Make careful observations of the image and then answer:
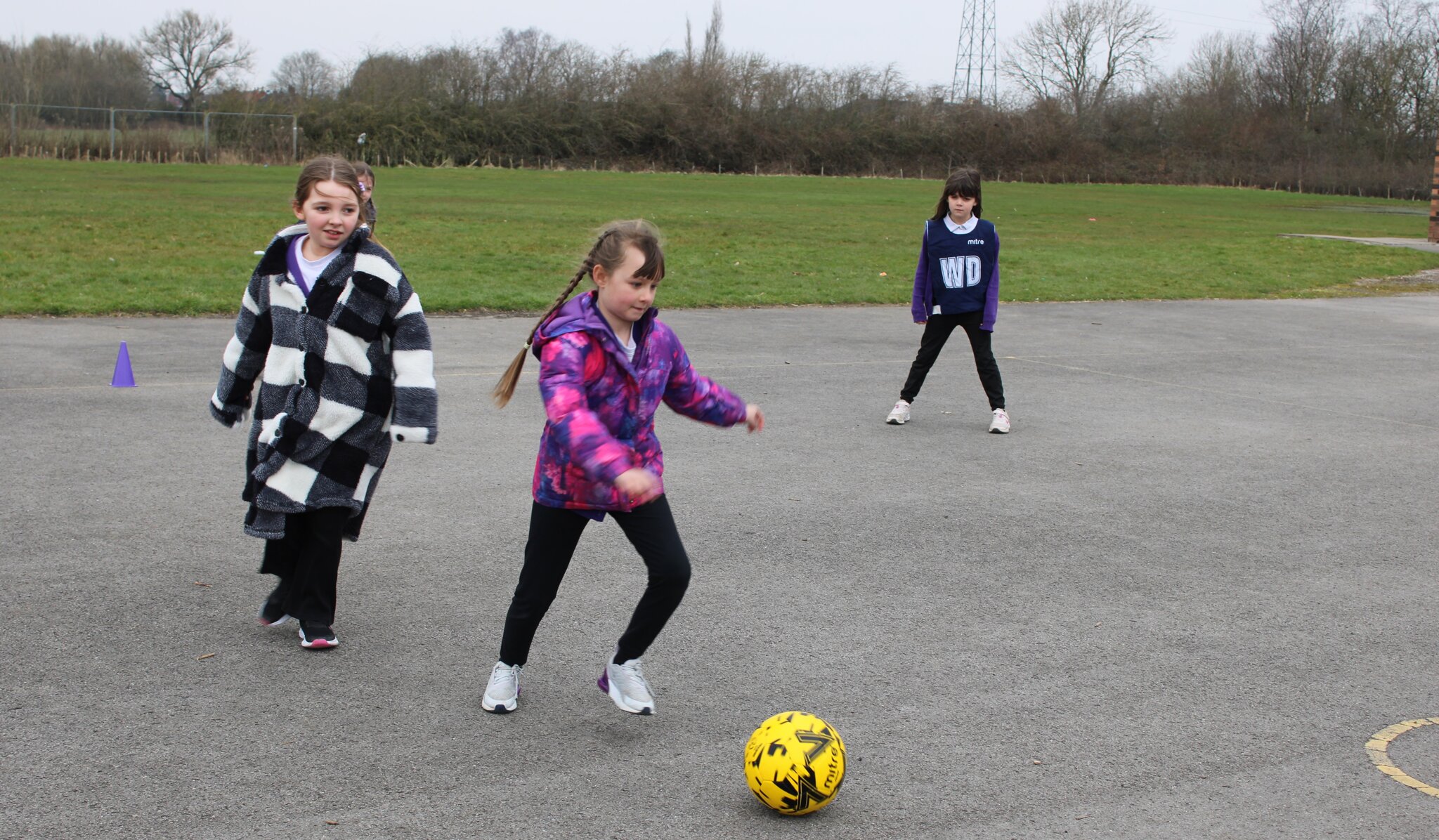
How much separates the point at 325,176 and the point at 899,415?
516cm

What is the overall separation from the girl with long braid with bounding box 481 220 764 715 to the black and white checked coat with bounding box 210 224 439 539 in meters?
0.68

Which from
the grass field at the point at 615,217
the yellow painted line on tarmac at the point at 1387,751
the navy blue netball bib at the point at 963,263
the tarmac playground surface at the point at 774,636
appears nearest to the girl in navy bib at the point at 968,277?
the navy blue netball bib at the point at 963,263

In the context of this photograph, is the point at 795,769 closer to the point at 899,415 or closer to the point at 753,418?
the point at 753,418

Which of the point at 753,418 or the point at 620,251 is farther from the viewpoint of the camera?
the point at 753,418

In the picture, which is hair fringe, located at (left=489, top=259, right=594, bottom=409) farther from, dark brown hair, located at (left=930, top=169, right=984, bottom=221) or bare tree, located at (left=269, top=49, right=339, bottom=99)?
bare tree, located at (left=269, top=49, right=339, bottom=99)

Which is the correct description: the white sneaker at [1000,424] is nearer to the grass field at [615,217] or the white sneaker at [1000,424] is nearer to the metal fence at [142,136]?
the grass field at [615,217]

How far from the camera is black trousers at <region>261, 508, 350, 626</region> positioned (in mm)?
4449

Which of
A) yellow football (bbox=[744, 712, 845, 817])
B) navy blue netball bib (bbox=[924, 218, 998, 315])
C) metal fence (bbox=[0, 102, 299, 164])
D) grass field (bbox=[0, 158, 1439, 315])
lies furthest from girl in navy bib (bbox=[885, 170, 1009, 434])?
metal fence (bbox=[0, 102, 299, 164])

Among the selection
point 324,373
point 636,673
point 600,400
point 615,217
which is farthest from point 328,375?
point 615,217

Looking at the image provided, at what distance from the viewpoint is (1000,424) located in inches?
337

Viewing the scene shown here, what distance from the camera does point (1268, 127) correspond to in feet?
246

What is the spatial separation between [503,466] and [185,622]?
8.79ft

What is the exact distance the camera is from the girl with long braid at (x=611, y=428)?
141 inches

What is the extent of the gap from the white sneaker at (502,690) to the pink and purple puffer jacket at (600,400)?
1.92 feet
